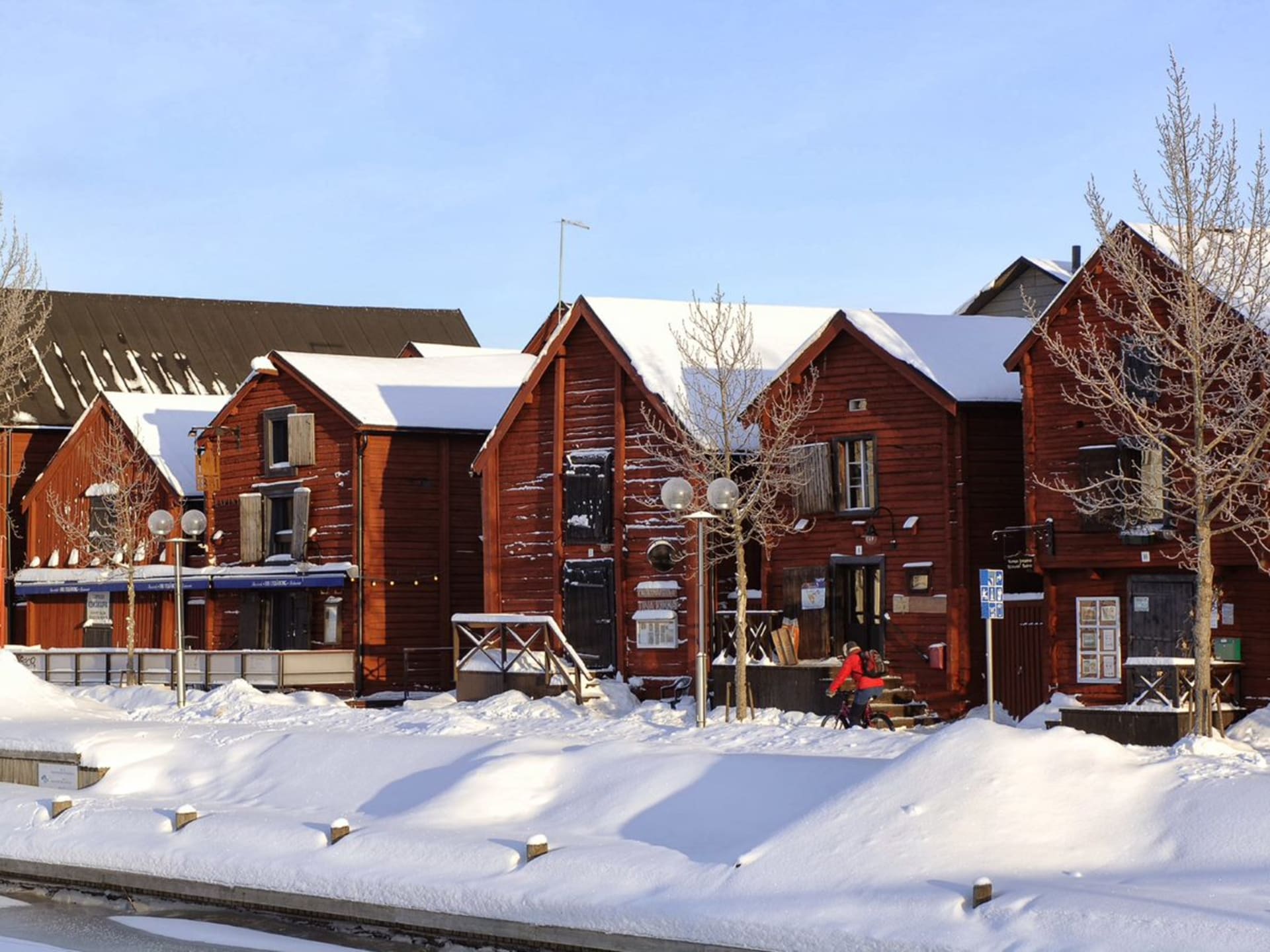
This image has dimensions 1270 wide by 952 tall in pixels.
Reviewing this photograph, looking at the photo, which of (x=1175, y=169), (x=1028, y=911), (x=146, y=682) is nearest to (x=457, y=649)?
(x=146, y=682)

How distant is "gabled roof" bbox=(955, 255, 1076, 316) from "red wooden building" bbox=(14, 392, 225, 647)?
71.5 ft

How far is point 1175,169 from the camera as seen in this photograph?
94.1 feet

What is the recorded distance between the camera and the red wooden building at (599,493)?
3997 cm

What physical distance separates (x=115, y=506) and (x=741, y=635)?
80.6 feet

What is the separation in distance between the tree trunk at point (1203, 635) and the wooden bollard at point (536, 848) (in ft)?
37.0

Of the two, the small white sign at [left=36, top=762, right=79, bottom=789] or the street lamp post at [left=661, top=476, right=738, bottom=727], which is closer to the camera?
the small white sign at [left=36, top=762, right=79, bottom=789]

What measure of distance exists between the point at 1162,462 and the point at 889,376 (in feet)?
21.2

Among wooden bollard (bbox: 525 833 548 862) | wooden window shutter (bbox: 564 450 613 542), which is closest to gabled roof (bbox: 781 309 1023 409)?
wooden window shutter (bbox: 564 450 613 542)

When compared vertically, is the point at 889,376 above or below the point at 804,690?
above

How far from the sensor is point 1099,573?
33.1 m

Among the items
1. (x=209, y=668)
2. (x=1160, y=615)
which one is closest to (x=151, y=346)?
(x=209, y=668)

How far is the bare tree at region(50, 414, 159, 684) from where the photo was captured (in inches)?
2079

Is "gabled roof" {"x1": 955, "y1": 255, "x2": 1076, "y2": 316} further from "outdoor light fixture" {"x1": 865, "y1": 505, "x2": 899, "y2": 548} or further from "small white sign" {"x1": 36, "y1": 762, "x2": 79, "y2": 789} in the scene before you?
"small white sign" {"x1": 36, "y1": 762, "x2": 79, "y2": 789}

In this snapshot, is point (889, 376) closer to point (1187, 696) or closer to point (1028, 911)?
point (1187, 696)
